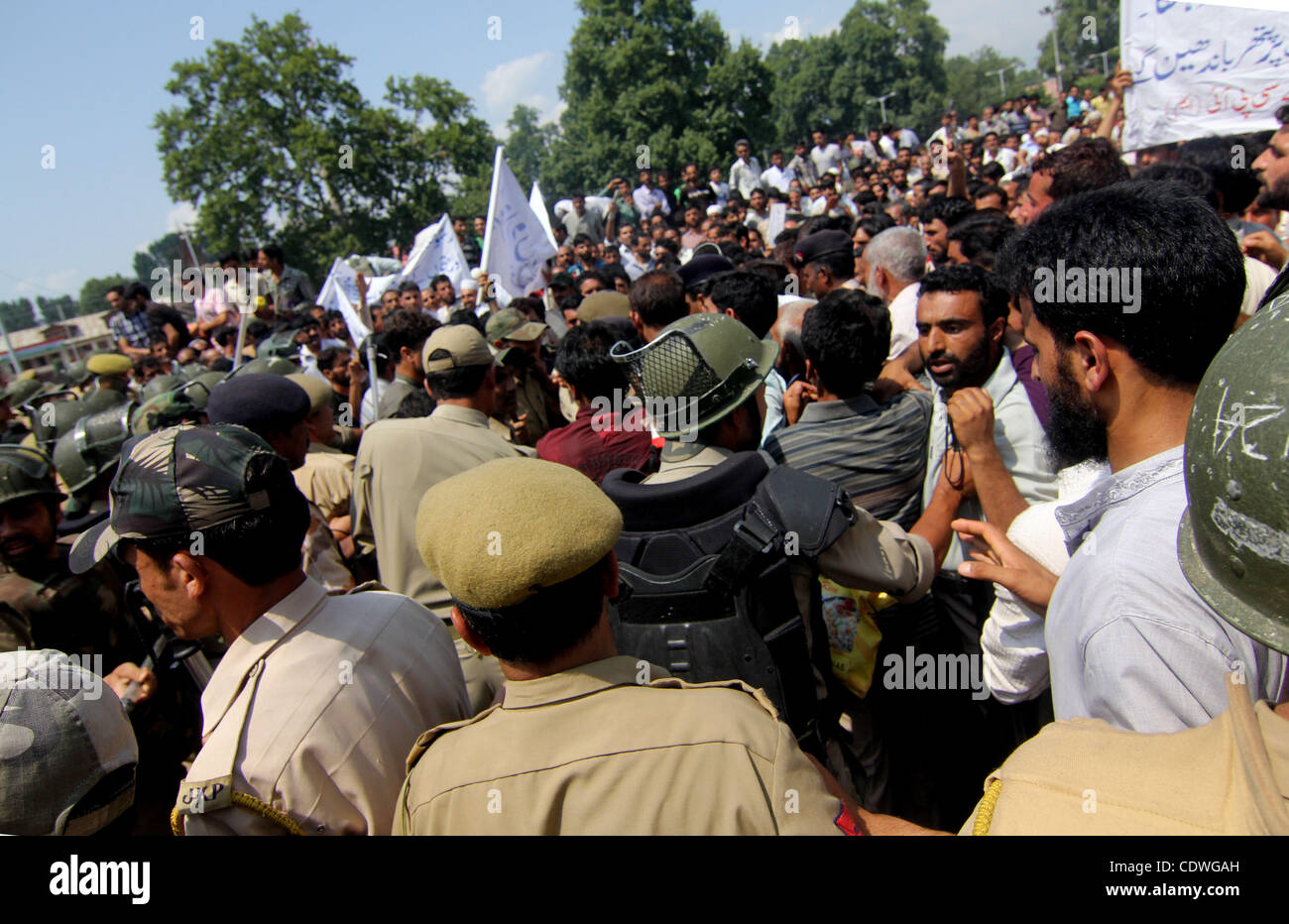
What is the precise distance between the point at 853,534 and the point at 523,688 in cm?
104

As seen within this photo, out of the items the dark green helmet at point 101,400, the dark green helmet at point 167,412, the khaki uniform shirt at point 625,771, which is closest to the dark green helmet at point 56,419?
the dark green helmet at point 101,400

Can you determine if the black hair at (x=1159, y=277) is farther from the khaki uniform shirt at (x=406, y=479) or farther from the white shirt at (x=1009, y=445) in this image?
the khaki uniform shirt at (x=406, y=479)

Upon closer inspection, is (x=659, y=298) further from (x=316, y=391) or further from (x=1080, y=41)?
(x=1080, y=41)

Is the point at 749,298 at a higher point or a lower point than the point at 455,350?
higher

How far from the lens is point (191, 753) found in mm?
2619

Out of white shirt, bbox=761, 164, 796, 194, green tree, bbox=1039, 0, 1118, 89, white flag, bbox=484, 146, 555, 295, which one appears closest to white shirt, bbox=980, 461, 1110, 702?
white flag, bbox=484, 146, 555, 295

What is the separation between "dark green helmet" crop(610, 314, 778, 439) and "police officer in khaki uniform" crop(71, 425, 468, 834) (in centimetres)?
95

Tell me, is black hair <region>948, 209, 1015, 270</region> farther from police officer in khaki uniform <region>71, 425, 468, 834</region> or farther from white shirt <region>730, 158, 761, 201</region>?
white shirt <region>730, 158, 761, 201</region>

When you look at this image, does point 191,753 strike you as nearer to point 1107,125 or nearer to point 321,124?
point 1107,125

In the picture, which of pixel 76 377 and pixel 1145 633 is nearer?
pixel 1145 633

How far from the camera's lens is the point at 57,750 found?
146 centimetres

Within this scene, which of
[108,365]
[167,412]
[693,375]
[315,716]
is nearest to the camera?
[315,716]

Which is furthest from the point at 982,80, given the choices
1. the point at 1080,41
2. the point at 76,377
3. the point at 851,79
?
the point at 76,377

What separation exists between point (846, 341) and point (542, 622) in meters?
1.73
